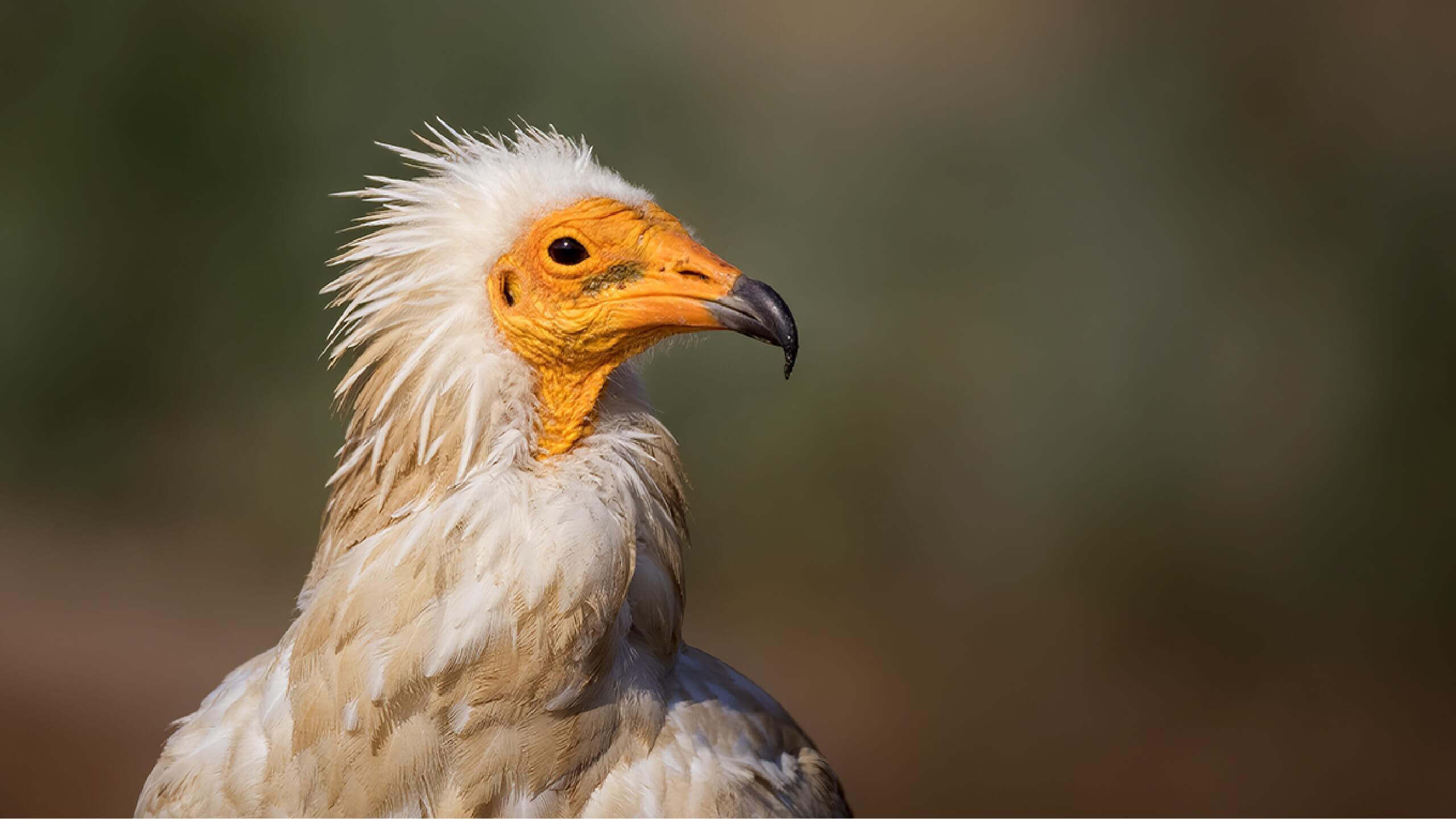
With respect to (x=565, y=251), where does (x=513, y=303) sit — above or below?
below

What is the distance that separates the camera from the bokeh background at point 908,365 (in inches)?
245

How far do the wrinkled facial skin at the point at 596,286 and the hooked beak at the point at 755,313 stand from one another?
2 centimetres

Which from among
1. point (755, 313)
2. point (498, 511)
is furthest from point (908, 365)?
point (498, 511)

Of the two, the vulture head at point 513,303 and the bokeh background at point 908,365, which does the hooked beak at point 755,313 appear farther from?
the bokeh background at point 908,365

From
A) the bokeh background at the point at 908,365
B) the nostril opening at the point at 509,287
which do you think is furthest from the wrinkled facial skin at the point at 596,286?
the bokeh background at the point at 908,365

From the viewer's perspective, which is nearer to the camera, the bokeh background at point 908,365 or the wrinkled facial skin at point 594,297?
the wrinkled facial skin at point 594,297

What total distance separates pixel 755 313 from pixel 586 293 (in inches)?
13.5

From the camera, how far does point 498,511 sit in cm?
216

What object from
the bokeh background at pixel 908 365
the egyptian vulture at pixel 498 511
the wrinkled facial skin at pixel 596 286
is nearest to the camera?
the egyptian vulture at pixel 498 511

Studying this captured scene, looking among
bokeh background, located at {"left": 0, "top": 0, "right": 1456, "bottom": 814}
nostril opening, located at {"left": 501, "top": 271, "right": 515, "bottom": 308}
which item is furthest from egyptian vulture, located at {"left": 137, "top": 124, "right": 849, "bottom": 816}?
bokeh background, located at {"left": 0, "top": 0, "right": 1456, "bottom": 814}

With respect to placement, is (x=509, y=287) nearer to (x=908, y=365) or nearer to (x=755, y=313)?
(x=755, y=313)

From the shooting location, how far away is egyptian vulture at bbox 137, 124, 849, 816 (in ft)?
7.10

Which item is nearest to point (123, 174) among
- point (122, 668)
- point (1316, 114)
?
point (122, 668)

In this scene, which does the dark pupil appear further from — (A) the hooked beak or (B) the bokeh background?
(B) the bokeh background
